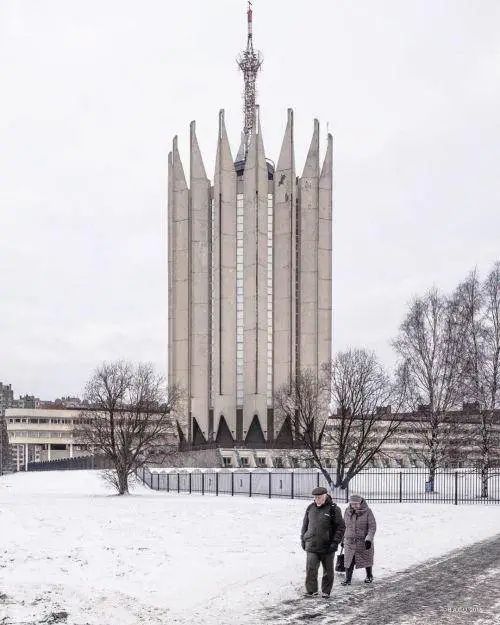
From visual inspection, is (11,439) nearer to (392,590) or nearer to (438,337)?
(438,337)

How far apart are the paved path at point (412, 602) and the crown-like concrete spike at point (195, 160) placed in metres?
80.3

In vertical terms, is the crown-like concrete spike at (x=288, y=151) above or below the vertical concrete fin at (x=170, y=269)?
above

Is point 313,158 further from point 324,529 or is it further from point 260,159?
point 324,529

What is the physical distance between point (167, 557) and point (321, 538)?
465 centimetres

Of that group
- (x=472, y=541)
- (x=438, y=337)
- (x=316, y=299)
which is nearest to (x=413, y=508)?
(x=472, y=541)

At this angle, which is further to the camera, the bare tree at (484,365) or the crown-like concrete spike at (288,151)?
the crown-like concrete spike at (288,151)

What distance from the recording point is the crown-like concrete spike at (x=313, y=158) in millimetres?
92125

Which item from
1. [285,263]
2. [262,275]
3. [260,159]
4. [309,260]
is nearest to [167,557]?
[262,275]

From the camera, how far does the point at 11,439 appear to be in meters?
150

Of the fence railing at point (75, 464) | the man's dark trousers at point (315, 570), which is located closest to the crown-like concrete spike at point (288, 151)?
the fence railing at point (75, 464)

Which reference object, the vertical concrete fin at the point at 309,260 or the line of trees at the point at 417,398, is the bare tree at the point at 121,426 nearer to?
the line of trees at the point at 417,398

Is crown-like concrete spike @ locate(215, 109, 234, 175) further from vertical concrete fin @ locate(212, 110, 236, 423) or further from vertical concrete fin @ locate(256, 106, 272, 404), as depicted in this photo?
vertical concrete fin @ locate(256, 106, 272, 404)

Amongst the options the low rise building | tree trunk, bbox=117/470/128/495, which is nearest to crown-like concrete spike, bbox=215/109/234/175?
tree trunk, bbox=117/470/128/495

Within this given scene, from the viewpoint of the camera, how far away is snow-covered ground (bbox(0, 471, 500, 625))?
11.2 meters
